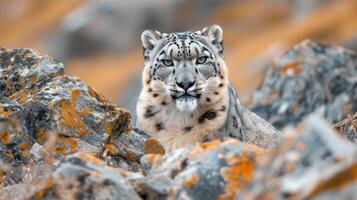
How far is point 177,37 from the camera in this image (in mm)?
16266

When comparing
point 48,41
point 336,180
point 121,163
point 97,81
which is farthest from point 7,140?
point 48,41

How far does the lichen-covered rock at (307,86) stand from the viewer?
2342 centimetres

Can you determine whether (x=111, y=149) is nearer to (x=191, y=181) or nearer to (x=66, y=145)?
(x=66, y=145)

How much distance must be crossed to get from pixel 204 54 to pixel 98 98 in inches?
110

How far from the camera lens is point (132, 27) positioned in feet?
304

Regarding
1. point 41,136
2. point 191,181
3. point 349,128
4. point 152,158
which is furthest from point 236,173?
point 349,128

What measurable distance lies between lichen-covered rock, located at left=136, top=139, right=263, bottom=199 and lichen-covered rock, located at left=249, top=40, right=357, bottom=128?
1327cm

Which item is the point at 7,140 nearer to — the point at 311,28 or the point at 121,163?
the point at 121,163

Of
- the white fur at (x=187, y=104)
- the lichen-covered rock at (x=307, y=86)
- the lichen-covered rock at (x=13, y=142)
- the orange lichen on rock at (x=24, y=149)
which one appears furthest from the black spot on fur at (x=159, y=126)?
the lichen-covered rock at (x=307, y=86)

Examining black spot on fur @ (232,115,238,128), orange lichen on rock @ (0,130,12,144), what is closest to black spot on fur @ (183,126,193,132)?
black spot on fur @ (232,115,238,128)

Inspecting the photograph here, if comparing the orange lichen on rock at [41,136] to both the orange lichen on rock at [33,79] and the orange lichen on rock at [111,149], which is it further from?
the orange lichen on rock at [33,79]

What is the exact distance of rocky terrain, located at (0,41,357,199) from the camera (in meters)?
7.54

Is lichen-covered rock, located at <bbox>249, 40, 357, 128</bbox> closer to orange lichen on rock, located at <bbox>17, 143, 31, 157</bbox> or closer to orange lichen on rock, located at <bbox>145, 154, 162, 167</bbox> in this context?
orange lichen on rock, located at <bbox>17, 143, 31, 157</bbox>

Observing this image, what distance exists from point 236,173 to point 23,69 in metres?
6.65
